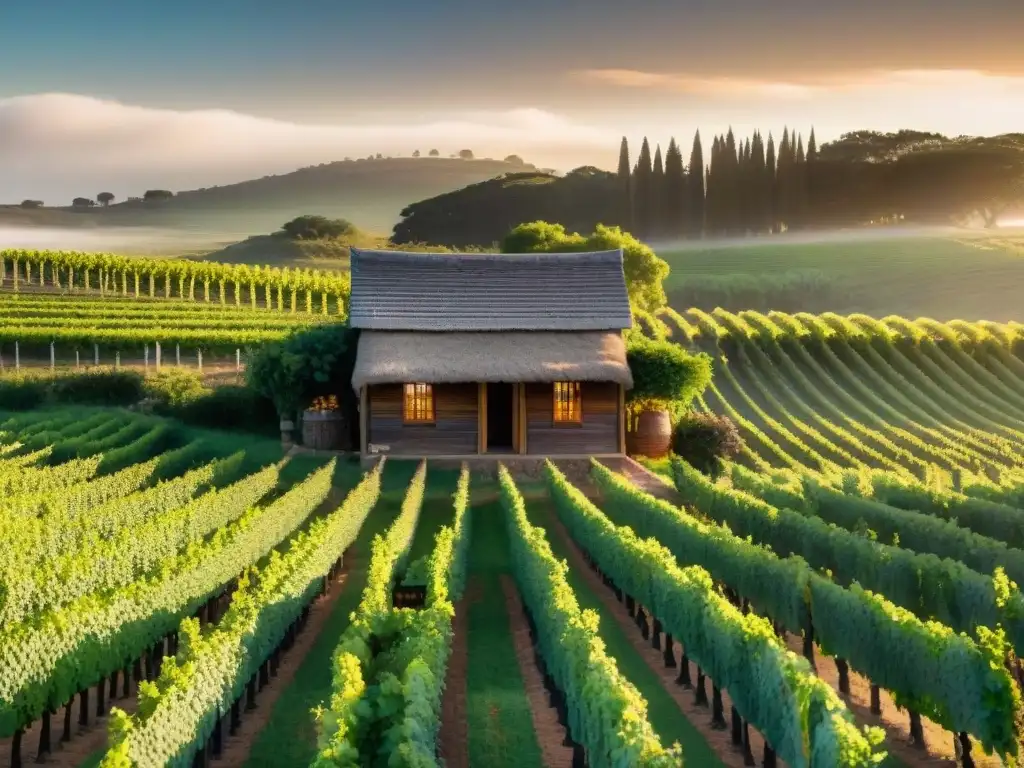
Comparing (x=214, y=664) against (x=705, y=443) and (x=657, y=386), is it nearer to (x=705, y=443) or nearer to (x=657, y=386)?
(x=657, y=386)

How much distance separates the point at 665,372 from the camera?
1407 inches

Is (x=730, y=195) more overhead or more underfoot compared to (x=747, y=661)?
more overhead

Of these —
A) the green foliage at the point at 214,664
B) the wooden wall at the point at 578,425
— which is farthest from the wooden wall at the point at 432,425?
the green foliage at the point at 214,664

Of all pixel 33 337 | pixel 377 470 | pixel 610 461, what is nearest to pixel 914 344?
pixel 610 461

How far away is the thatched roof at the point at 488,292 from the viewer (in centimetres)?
3566

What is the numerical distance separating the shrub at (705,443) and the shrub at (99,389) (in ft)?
65.2

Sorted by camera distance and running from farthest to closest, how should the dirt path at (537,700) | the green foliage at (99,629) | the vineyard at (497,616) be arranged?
1. the dirt path at (537,700)
2. the green foliage at (99,629)
3. the vineyard at (497,616)

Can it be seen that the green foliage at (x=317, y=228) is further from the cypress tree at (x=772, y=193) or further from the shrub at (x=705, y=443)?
the shrub at (x=705, y=443)

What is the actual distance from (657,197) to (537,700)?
9122 centimetres

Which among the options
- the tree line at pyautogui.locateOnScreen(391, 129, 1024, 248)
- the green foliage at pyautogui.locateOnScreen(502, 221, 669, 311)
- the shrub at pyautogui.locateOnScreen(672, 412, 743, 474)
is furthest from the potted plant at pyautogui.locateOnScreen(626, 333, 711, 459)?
the tree line at pyautogui.locateOnScreen(391, 129, 1024, 248)

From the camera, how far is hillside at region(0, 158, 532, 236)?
17012cm

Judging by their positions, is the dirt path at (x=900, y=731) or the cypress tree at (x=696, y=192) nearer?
the dirt path at (x=900, y=731)

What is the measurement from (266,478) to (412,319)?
322 inches

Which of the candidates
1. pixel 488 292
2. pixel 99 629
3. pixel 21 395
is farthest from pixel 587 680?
pixel 21 395
